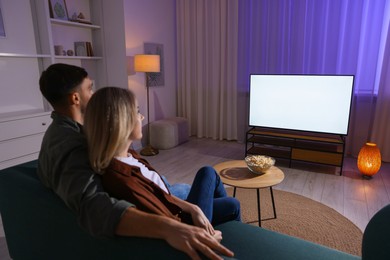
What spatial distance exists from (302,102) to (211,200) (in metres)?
2.42

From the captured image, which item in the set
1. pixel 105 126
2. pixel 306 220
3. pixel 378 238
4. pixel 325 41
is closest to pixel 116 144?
pixel 105 126

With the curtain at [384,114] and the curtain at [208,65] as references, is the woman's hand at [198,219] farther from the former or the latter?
the curtain at [208,65]

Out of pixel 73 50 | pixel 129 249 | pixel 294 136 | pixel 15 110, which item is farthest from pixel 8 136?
pixel 294 136

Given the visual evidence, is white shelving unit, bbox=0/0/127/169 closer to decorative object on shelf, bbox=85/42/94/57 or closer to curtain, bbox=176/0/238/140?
decorative object on shelf, bbox=85/42/94/57

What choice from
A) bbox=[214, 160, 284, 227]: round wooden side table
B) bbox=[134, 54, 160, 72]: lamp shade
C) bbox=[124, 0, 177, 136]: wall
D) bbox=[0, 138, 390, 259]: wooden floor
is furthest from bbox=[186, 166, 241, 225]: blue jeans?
bbox=[124, 0, 177, 136]: wall

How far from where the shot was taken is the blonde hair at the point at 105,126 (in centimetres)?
91

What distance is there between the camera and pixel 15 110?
123 inches

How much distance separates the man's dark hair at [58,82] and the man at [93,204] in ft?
0.72

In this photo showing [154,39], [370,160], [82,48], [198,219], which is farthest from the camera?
[154,39]

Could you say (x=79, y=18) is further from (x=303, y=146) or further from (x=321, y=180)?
(x=321, y=180)

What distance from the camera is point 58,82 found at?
1252mm

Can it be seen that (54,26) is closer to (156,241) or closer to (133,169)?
(133,169)

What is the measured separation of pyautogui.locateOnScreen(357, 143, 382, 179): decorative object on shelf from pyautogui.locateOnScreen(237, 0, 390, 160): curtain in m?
0.80

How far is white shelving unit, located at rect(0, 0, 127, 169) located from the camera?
2830 mm
